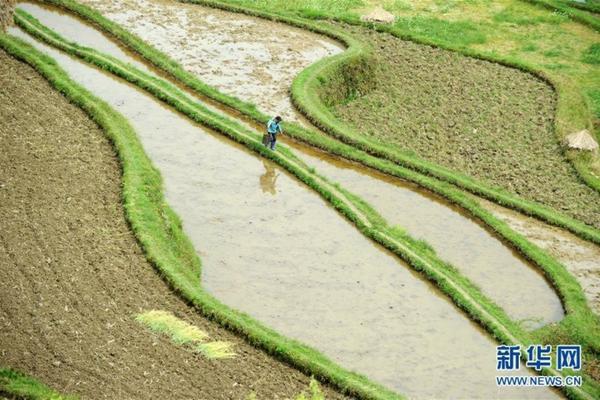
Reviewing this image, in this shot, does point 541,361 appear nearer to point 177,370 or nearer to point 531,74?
point 177,370

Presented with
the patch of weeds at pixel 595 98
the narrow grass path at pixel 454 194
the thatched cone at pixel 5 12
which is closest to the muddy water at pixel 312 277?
the narrow grass path at pixel 454 194

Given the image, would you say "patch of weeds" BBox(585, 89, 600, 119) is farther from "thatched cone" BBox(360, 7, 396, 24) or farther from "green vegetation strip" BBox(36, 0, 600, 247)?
"green vegetation strip" BBox(36, 0, 600, 247)

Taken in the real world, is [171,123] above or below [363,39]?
below

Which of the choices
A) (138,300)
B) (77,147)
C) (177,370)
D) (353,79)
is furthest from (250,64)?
(177,370)

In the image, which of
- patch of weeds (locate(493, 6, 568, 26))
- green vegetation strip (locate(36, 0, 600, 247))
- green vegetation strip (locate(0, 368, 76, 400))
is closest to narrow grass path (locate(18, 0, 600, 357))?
green vegetation strip (locate(36, 0, 600, 247))

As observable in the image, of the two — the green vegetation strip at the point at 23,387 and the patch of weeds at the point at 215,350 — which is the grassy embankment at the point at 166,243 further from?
the green vegetation strip at the point at 23,387

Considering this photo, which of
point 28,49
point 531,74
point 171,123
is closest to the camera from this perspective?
point 171,123

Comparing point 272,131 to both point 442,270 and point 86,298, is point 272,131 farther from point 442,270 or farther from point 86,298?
point 86,298
